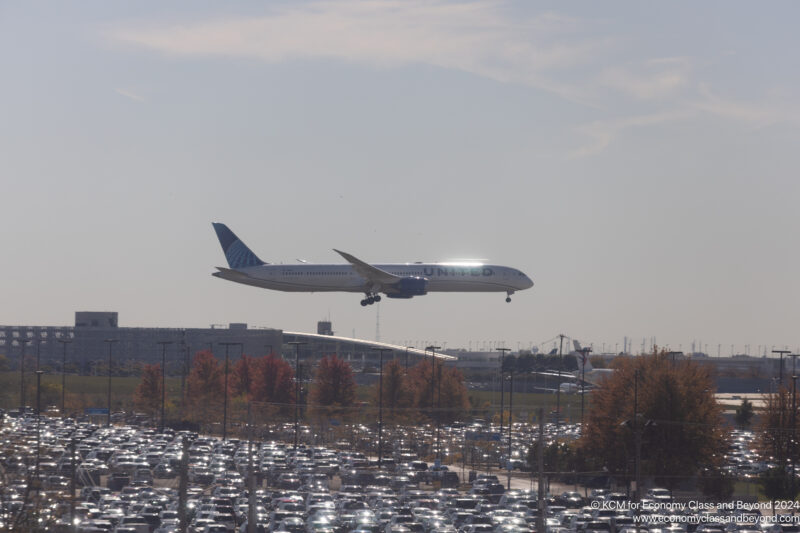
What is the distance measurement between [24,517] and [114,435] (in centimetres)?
5645

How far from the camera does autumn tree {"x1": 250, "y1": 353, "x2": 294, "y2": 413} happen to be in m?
117

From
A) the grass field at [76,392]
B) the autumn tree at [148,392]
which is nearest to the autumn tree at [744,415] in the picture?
the autumn tree at [148,392]

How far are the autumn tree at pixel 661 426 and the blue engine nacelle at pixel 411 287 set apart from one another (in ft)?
104

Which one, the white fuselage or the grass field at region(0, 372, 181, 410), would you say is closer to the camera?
the white fuselage

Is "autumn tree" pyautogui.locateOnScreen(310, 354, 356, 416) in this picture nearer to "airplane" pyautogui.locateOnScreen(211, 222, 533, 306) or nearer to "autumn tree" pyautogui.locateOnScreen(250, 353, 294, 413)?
"autumn tree" pyautogui.locateOnScreen(250, 353, 294, 413)

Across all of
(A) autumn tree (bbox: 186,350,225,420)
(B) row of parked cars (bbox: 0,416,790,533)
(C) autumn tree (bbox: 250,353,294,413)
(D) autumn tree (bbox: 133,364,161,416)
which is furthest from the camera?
(A) autumn tree (bbox: 186,350,225,420)

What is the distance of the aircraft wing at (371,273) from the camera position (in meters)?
102

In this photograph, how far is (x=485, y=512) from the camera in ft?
176

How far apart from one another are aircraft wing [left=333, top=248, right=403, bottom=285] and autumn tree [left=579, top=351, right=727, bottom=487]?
33.6 metres

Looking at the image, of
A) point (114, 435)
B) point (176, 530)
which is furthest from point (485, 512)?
point (114, 435)

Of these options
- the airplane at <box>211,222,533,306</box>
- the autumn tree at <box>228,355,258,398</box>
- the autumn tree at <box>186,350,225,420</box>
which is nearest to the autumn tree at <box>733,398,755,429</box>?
the airplane at <box>211,222,533,306</box>

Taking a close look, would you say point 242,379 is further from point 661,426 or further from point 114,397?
point 661,426

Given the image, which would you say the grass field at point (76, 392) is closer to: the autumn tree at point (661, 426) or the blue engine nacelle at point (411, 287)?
the blue engine nacelle at point (411, 287)

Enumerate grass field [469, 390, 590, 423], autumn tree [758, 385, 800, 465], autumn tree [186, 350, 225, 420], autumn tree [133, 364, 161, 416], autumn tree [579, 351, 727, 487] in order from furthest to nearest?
grass field [469, 390, 590, 423] < autumn tree [186, 350, 225, 420] < autumn tree [133, 364, 161, 416] < autumn tree [758, 385, 800, 465] < autumn tree [579, 351, 727, 487]
